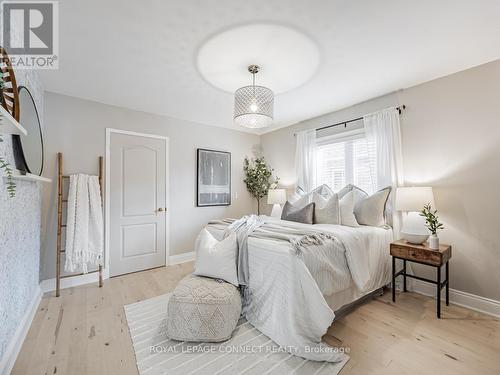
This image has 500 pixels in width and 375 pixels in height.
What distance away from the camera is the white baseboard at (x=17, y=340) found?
1.49 metres

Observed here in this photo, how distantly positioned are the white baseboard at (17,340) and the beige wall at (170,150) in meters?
0.70

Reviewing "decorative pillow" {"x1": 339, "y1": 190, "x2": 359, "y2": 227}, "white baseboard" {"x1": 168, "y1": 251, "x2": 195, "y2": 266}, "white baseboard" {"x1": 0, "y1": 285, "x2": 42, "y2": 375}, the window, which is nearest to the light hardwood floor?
"white baseboard" {"x1": 0, "y1": 285, "x2": 42, "y2": 375}

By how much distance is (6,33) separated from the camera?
1.69 metres

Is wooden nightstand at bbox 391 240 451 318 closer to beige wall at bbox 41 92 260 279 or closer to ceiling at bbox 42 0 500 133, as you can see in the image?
ceiling at bbox 42 0 500 133

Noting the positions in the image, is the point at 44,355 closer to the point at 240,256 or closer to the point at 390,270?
the point at 240,256

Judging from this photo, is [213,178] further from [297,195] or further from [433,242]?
[433,242]

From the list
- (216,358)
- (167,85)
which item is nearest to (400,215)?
(216,358)

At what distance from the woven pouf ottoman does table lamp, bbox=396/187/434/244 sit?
2057mm

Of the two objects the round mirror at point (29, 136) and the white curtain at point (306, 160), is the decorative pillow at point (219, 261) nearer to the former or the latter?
the round mirror at point (29, 136)

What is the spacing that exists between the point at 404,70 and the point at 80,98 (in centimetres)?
403

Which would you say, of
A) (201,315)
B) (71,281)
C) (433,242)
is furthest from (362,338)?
(71,281)

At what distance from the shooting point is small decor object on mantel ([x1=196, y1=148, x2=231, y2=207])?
4.13m

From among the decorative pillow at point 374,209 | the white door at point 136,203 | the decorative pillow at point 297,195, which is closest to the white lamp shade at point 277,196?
the decorative pillow at point 297,195

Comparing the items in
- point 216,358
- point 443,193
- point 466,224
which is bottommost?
point 216,358
